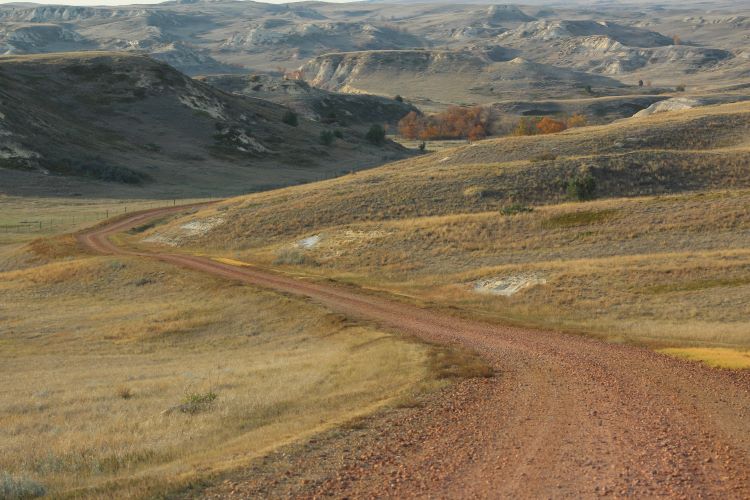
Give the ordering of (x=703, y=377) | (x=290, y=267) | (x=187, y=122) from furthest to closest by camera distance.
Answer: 1. (x=187, y=122)
2. (x=290, y=267)
3. (x=703, y=377)

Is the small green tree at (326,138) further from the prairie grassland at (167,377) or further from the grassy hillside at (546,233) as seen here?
the prairie grassland at (167,377)

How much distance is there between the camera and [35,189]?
103 meters

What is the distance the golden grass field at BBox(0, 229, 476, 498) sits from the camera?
16.0 meters

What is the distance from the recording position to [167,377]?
27.3 m

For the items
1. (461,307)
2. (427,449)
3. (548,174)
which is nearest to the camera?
(427,449)

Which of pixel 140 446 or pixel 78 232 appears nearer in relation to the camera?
pixel 140 446

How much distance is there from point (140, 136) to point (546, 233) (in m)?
115

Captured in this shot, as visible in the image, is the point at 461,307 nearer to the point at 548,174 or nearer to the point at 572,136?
the point at 548,174

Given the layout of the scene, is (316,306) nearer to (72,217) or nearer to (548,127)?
(72,217)

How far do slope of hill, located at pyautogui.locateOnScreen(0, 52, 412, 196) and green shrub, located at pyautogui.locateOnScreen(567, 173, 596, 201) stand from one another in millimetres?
61368

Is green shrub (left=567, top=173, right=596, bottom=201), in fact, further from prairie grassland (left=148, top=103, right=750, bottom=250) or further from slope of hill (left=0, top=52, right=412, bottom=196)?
slope of hill (left=0, top=52, right=412, bottom=196)

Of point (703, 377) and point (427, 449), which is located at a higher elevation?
point (427, 449)

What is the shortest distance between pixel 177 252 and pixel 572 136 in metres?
52.9

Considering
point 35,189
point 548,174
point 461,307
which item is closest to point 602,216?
point 548,174
